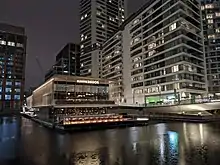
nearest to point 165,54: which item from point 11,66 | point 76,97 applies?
point 76,97

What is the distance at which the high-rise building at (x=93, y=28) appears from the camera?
545ft

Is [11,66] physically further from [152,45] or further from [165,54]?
[165,54]

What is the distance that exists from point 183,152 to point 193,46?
79276mm

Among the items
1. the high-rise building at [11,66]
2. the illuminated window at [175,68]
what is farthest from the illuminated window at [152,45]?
the high-rise building at [11,66]

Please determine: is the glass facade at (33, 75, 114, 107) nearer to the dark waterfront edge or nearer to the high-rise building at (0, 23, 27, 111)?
the dark waterfront edge

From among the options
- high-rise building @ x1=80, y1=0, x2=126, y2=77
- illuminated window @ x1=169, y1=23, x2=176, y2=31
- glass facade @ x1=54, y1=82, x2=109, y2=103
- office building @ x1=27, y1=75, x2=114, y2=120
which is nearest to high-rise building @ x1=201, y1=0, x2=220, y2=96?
illuminated window @ x1=169, y1=23, x2=176, y2=31

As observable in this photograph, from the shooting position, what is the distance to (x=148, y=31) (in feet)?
341

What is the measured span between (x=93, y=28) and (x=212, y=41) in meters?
96.5

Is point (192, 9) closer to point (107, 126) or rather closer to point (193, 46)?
point (193, 46)

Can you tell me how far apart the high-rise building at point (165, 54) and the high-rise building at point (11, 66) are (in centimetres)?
10041

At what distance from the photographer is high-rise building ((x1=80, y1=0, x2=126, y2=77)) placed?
16600 cm

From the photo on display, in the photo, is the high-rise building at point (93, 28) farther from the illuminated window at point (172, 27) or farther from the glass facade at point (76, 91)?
the glass facade at point (76, 91)

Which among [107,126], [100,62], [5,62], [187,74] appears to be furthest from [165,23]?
[5,62]

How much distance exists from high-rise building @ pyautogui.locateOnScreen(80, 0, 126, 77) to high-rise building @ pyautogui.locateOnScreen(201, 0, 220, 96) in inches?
3264
